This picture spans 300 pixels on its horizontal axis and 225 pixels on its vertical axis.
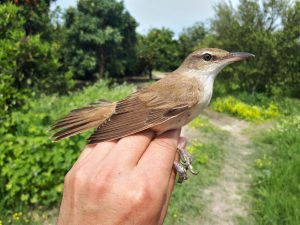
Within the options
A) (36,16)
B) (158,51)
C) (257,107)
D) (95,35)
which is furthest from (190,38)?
(36,16)

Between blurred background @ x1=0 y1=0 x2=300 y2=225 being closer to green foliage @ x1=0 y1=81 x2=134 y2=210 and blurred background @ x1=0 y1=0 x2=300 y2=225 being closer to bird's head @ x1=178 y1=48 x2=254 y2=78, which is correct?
green foliage @ x1=0 y1=81 x2=134 y2=210

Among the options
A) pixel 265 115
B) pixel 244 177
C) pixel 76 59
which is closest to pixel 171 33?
pixel 76 59

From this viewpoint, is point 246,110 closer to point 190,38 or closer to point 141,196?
point 141,196

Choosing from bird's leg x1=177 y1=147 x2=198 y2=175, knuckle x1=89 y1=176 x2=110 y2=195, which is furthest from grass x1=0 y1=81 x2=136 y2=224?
knuckle x1=89 y1=176 x2=110 y2=195

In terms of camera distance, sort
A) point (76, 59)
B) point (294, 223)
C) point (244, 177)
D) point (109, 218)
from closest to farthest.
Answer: point (109, 218) → point (294, 223) → point (244, 177) → point (76, 59)

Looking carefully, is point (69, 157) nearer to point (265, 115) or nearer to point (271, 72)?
point (265, 115)

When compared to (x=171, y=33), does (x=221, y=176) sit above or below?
below
